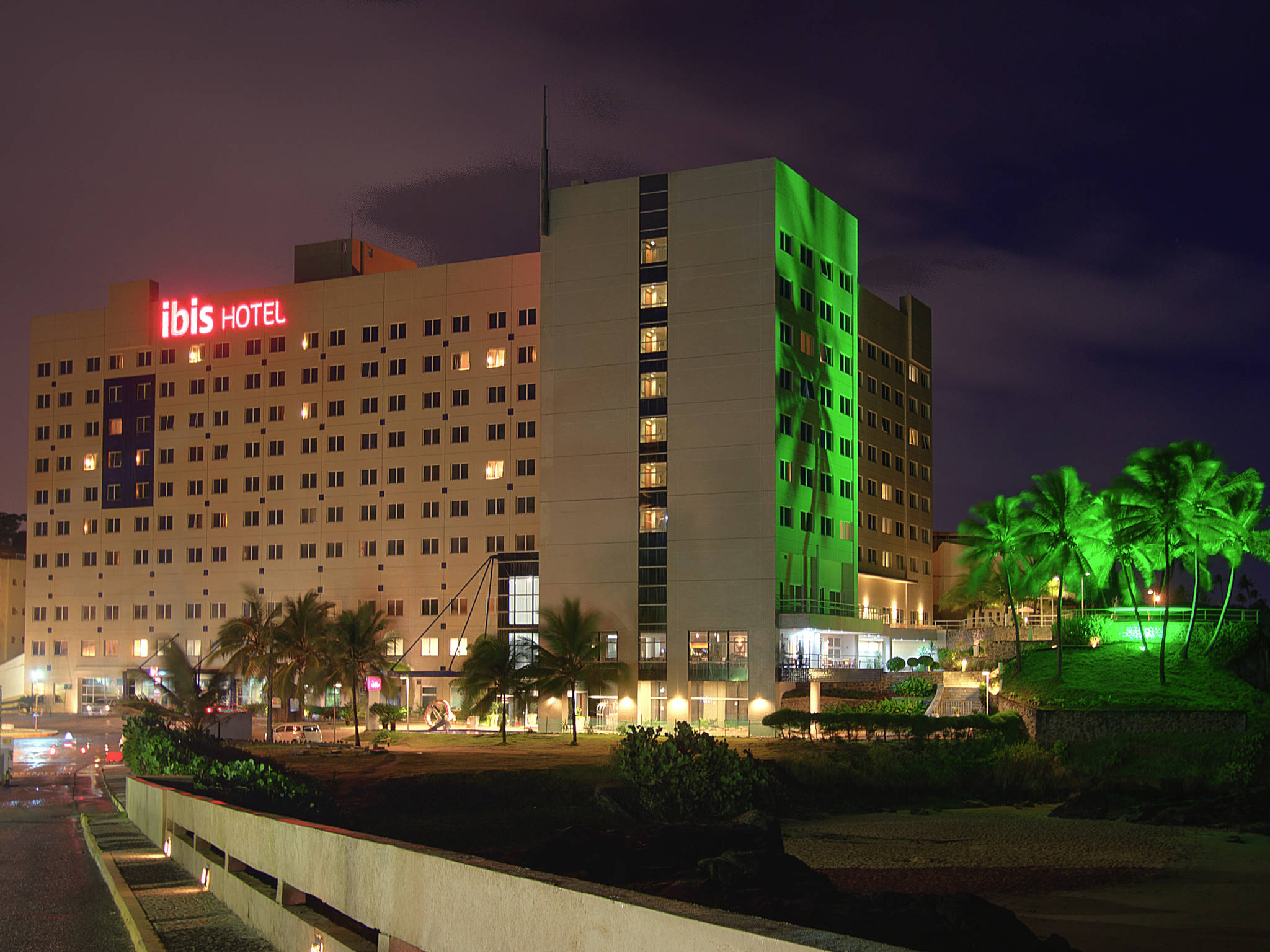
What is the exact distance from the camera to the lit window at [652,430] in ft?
262

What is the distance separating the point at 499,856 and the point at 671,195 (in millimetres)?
59570

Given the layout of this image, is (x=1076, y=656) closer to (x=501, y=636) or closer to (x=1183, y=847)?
(x=1183, y=847)

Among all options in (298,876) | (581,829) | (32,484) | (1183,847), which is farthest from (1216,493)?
(32,484)

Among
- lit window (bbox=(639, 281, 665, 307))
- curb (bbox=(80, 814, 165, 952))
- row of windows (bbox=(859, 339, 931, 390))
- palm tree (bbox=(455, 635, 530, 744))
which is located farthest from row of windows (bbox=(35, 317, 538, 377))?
curb (bbox=(80, 814, 165, 952))

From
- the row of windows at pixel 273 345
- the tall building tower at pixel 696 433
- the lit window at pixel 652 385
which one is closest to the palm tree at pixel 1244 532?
the tall building tower at pixel 696 433

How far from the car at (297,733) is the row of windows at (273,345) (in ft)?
108

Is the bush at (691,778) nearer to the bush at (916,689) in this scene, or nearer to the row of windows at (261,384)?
the bush at (916,689)

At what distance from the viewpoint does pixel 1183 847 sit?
37.8 m

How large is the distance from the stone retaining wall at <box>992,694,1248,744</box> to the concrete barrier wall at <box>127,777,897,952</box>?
153ft

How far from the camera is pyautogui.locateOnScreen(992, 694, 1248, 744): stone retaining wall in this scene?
180ft

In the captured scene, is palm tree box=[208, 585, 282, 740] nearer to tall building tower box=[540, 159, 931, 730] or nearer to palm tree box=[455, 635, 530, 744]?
palm tree box=[455, 635, 530, 744]

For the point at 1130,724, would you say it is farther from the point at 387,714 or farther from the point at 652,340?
the point at 387,714

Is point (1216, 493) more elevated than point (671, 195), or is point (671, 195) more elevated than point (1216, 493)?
point (671, 195)

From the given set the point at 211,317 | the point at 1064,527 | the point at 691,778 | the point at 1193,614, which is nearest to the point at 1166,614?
the point at 1193,614
